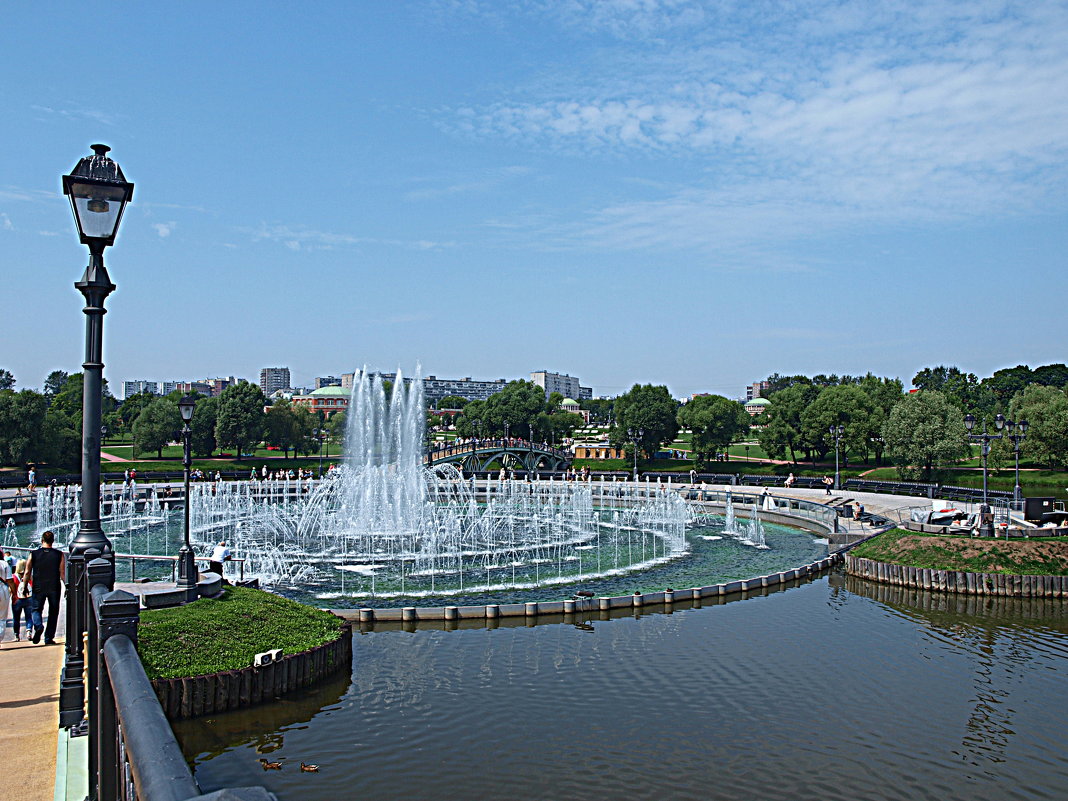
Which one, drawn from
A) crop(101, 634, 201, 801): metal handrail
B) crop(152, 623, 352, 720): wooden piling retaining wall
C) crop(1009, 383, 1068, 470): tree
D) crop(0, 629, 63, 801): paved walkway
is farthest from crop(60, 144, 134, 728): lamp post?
crop(1009, 383, 1068, 470): tree

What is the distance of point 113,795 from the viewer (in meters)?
3.57

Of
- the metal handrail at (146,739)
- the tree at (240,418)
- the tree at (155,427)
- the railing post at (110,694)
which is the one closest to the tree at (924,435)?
the tree at (240,418)

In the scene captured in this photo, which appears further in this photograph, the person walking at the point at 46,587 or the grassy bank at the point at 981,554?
the grassy bank at the point at 981,554

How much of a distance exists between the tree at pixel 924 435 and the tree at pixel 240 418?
170 feet

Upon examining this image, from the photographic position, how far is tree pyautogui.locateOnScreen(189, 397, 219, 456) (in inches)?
2862

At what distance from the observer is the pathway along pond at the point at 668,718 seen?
1112cm

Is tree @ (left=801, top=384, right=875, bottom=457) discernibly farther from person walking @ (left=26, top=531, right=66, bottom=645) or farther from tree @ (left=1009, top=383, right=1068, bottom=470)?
person walking @ (left=26, top=531, right=66, bottom=645)

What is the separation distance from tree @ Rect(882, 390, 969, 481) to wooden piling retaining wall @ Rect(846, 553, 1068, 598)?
30.6 meters

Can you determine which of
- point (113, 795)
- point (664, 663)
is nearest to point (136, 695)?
point (113, 795)

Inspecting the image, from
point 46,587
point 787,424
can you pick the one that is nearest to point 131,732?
point 46,587

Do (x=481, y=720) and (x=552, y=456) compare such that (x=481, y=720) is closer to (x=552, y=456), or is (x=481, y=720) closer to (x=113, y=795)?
(x=113, y=795)

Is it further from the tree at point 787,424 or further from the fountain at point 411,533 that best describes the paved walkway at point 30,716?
the tree at point 787,424

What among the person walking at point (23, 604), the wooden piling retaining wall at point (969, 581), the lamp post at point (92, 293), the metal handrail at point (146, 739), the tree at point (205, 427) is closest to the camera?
the metal handrail at point (146, 739)

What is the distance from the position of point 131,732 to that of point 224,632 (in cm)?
1273
